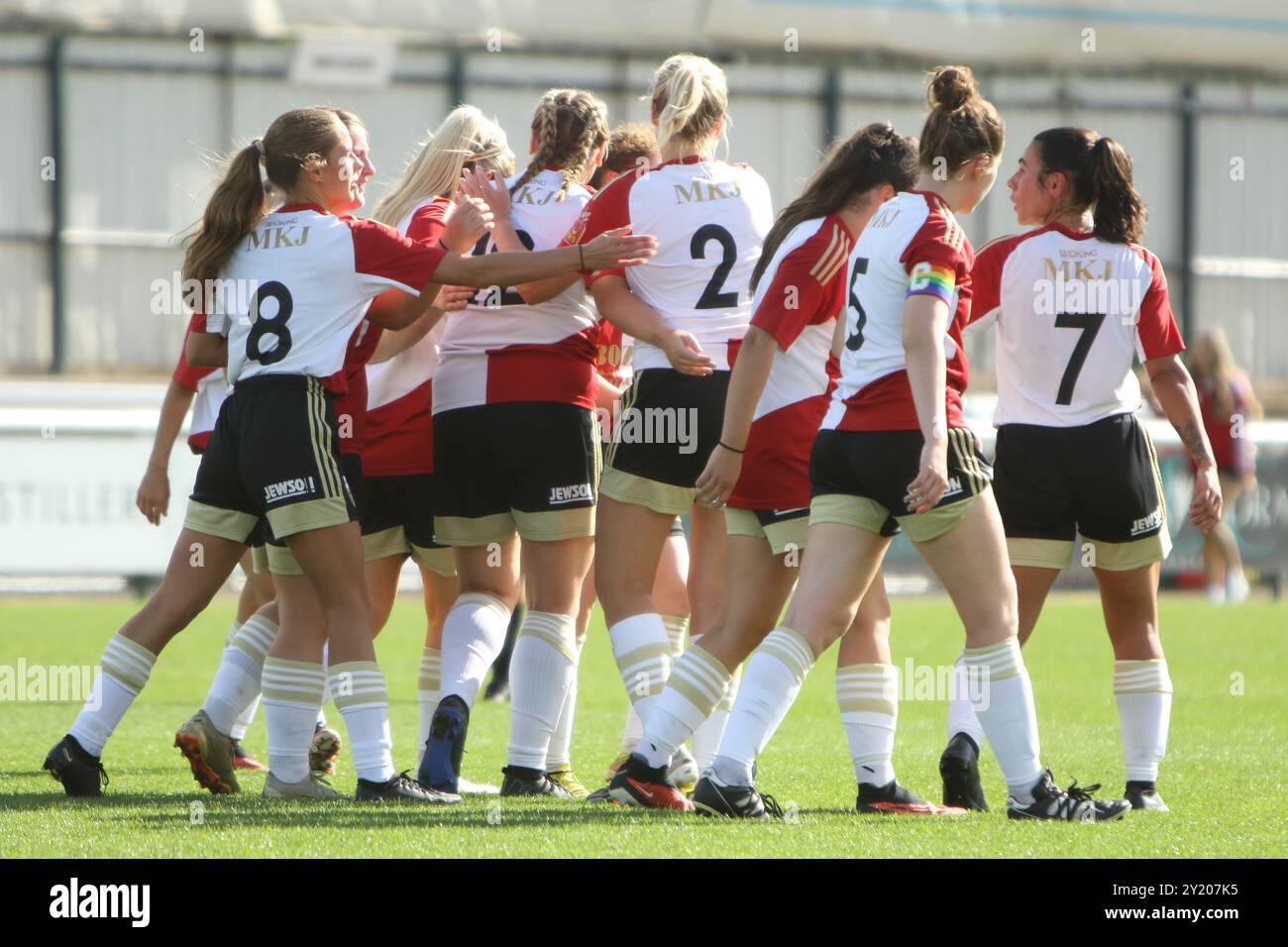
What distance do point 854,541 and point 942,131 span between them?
3.82 ft

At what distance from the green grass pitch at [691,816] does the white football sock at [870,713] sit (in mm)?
152

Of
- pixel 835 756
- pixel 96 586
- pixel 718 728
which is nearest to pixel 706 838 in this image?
pixel 718 728

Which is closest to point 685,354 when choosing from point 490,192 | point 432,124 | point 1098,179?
point 490,192

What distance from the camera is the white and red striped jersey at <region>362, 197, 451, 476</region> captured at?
5469 mm

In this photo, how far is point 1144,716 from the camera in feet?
17.5

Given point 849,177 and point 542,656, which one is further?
point 542,656

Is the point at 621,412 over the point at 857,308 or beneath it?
beneath

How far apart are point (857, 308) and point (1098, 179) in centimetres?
115

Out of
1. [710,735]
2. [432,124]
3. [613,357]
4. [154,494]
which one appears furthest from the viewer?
[432,124]

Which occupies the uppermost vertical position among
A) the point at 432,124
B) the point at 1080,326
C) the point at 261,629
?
the point at 432,124

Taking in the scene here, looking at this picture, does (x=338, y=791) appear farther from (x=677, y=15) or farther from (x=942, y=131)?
(x=677, y=15)

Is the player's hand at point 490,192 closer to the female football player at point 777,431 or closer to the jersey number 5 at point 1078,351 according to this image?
the female football player at point 777,431

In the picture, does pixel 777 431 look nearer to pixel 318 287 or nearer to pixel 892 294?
pixel 892 294
